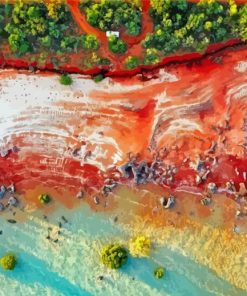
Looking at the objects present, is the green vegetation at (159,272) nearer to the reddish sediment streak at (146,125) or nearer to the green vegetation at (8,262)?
the reddish sediment streak at (146,125)

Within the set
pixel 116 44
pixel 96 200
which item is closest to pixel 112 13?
pixel 116 44

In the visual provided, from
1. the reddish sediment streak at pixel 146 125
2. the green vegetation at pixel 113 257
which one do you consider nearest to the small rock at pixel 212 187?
the reddish sediment streak at pixel 146 125

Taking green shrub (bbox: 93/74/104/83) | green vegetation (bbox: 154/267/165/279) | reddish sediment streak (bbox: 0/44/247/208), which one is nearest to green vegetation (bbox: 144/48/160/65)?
reddish sediment streak (bbox: 0/44/247/208)

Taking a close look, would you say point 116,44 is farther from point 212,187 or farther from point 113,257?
point 113,257

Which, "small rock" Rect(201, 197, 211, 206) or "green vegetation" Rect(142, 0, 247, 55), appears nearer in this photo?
"green vegetation" Rect(142, 0, 247, 55)

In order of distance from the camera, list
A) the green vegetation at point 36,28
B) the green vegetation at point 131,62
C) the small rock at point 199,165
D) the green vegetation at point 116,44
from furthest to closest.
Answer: the small rock at point 199,165 < the green vegetation at point 131,62 < the green vegetation at point 116,44 < the green vegetation at point 36,28

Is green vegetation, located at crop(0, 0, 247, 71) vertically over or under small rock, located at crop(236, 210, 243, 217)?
over

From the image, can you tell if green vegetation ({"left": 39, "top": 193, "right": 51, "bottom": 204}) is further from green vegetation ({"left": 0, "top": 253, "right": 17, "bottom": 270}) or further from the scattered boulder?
the scattered boulder
